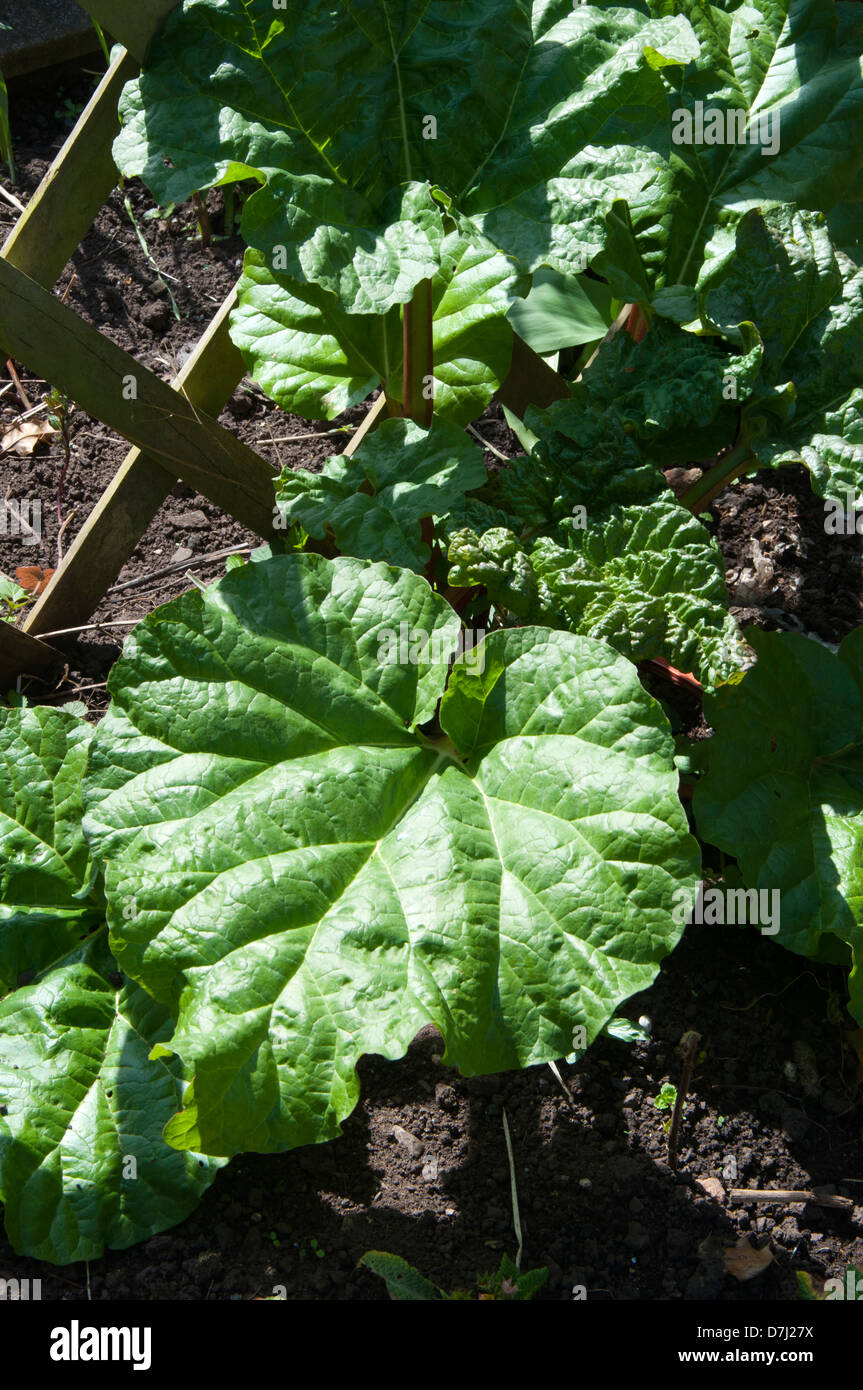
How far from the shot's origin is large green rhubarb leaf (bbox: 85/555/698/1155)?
1705 mm

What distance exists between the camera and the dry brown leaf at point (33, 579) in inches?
112

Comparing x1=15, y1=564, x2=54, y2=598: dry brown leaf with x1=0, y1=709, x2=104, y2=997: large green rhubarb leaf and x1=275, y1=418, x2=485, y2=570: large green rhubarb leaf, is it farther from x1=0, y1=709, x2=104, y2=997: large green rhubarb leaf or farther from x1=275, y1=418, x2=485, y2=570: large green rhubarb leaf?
x1=275, y1=418, x2=485, y2=570: large green rhubarb leaf

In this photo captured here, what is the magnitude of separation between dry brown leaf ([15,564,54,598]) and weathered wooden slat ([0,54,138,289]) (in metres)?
0.72

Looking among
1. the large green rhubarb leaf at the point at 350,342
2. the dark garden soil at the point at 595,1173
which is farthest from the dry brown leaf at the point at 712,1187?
the large green rhubarb leaf at the point at 350,342

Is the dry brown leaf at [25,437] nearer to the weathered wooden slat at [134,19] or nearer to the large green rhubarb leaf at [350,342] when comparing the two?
the large green rhubarb leaf at [350,342]

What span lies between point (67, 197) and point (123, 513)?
0.68m

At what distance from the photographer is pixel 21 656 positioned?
272 cm

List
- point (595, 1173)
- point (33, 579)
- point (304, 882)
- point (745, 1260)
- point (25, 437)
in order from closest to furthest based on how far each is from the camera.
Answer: point (304, 882) → point (745, 1260) → point (595, 1173) → point (33, 579) → point (25, 437)

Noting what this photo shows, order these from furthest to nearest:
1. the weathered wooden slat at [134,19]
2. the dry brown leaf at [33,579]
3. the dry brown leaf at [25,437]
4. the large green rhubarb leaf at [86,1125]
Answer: the dry brown leaf at [25,437], the dry brown leaf at [33,579], the weathered wooden slat at [134,19], the large green rhubarb leaf at [86,1125]

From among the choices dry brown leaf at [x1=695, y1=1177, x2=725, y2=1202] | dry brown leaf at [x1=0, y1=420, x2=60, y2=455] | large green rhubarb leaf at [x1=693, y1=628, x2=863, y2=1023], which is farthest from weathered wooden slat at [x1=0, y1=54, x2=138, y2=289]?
dry brown leaf at [x1=695, y1=1177, x2=725, y2=1202]

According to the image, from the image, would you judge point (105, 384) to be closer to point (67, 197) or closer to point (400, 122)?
point (67, 197)

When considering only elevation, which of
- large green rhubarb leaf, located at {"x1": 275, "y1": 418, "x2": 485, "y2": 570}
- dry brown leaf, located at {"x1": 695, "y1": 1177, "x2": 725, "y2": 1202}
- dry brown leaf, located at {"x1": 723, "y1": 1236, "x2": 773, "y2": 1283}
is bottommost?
dry brown leaf, located at {"x1": 723, "y1": 1236, "x2": 773, "y2": 1283}

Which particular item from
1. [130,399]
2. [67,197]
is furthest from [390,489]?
[67,197]

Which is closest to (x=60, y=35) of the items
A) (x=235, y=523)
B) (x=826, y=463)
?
(x=235, y=523)
